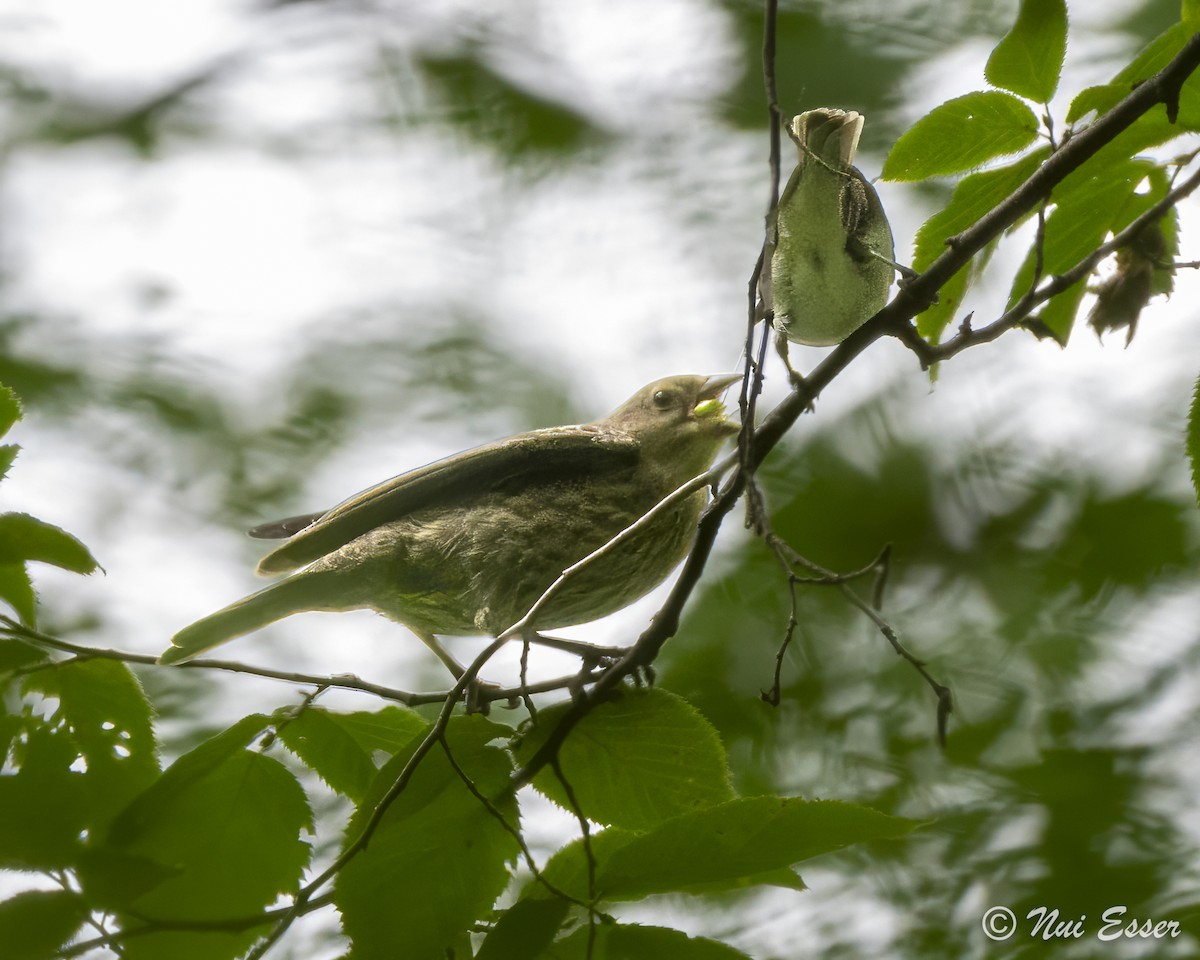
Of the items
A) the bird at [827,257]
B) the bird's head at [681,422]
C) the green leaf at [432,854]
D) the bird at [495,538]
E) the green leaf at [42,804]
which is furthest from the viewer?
the bird's head at [681,422]

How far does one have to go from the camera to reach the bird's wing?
3125 millimetres

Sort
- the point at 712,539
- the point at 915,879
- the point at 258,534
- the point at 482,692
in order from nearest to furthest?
the point at 712,539 < the point at 482,692 < the point at 258,534 < the point at 915,879

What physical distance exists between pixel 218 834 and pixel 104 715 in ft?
1.06

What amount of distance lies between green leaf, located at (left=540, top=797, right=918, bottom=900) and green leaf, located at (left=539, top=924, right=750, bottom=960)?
0.07 m

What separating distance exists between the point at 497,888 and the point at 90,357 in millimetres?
5001

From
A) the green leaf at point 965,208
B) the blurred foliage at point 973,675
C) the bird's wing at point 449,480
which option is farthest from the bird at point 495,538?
the blurred foliage at point 973,675

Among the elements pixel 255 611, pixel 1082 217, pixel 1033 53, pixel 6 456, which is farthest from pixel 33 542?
pixel 1082 217

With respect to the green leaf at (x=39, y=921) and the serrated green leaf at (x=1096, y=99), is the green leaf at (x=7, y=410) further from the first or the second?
the serrated green leaf at (x=1096, y=99)

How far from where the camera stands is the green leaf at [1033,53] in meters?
2.04

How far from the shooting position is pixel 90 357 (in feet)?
19.6

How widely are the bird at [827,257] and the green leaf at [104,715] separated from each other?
1577 millimetres

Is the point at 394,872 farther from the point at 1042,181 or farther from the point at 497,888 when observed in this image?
the point at 1042,181

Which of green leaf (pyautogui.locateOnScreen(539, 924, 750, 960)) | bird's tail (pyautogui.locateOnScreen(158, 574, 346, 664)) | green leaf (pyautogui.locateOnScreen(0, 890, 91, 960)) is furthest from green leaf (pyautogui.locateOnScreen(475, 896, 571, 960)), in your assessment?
bird's tail (pyautogui.locateOnScreen(158, 574, 346, 664))

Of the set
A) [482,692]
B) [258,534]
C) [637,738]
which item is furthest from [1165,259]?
[258,534]
